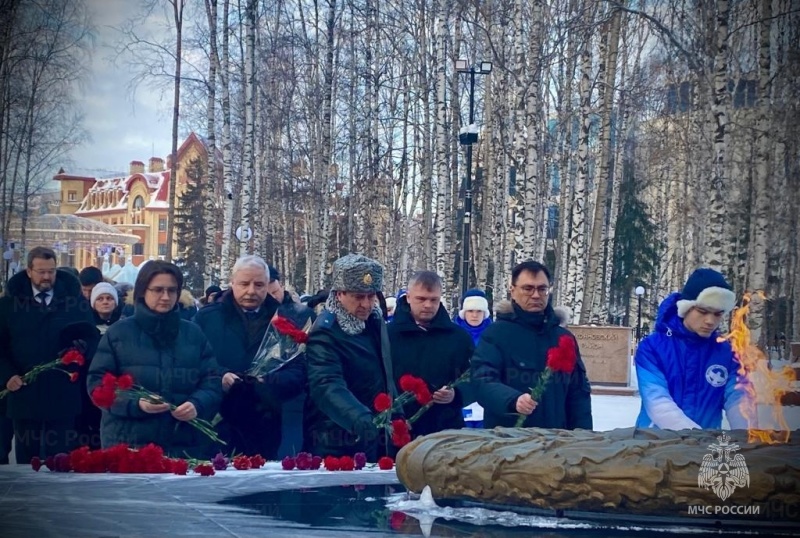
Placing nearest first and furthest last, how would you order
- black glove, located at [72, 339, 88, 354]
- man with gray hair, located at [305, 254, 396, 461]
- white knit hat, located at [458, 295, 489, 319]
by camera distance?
1. man with gray hair, located at [305, 254, 396, 461]
2. black glove, located at [72, 339, 88, 354]
3. white knit hat, located at [458, 295, 489, 319]

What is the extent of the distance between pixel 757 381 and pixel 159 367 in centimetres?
315

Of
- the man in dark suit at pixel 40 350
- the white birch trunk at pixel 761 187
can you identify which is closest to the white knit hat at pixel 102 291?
the man in dark suit at pixel 40 350

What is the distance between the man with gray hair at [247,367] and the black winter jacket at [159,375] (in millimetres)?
395

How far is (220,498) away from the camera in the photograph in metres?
2.90

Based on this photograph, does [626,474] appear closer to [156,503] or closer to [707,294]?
[156,503]

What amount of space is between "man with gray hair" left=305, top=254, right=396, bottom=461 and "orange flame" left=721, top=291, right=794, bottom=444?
1.75 metres

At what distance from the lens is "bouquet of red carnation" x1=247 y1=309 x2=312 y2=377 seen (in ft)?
17.0

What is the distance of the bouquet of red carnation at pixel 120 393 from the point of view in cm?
423

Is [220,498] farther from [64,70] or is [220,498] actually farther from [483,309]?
[483,309]

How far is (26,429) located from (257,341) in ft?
6.59

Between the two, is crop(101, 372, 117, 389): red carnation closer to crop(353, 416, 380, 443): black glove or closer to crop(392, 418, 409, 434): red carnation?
crop(353, 416, 380, 443): black glove

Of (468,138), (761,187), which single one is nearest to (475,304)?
(761,187)

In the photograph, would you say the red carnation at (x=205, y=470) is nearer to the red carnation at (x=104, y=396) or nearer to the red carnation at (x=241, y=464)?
the red carnation at (x=241, y=464)

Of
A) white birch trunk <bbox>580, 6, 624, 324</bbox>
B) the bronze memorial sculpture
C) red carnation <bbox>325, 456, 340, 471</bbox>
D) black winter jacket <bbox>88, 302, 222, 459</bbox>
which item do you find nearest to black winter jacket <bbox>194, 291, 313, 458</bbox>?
black winter jacket <bbox>88, 302, 222, 459</bbox>
